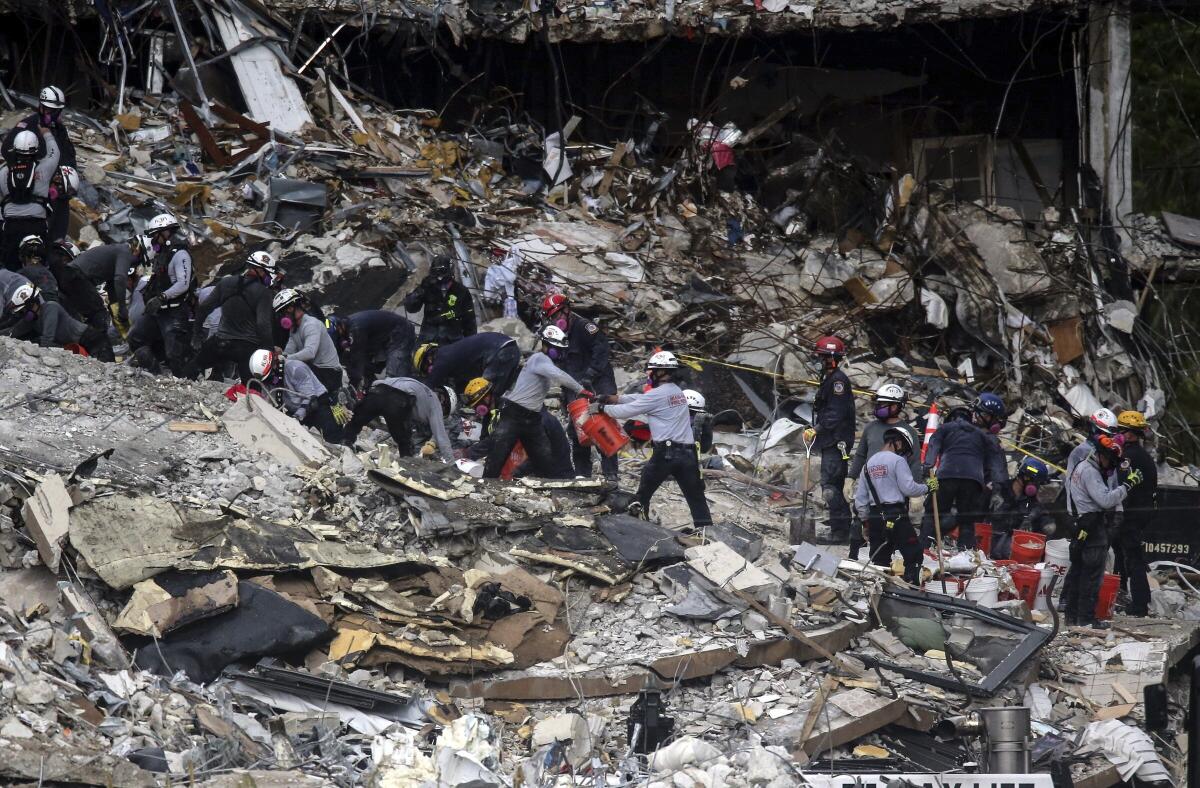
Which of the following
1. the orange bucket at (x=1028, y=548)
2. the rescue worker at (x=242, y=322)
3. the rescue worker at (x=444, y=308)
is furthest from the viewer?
the rescue worker at (x=444, y=308)

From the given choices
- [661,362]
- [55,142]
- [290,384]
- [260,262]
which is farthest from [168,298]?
[661,362]

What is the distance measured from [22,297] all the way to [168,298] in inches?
41.8

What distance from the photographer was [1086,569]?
10328 millimetres

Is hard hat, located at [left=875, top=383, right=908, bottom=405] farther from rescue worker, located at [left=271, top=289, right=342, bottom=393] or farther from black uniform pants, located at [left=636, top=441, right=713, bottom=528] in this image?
rescue worker, located at [left=271, top=289, right=342, bottom=393]

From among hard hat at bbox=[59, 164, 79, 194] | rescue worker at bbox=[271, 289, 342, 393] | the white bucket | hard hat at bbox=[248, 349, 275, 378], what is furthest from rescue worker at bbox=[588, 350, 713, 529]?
hard hat at bbox=[59, 164, 79, 194]

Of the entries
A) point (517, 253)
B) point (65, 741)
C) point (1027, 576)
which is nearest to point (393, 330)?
point (517, 253)

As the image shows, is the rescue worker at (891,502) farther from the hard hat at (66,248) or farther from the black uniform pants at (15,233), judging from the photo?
the black uniform pants at (15,233)

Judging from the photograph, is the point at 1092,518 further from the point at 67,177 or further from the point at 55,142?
the point at 55,142

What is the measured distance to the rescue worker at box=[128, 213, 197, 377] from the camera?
37.4ft

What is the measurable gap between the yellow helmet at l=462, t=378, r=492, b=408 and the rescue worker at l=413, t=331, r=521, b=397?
0.15m

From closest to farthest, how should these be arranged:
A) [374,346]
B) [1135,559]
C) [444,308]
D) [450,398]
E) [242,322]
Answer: [1135,559] < [242,322] < [450,398] < [374,346] < [444,308]

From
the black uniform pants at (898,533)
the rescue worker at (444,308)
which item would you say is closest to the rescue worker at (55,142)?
the rescue worker at (444,308)

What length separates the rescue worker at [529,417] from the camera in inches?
419

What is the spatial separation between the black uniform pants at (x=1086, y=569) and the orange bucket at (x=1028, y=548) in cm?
40
